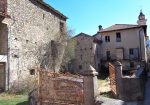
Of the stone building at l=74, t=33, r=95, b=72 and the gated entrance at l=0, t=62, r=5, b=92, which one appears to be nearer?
the gated entrance at l=0, t=62, r=5, b=92

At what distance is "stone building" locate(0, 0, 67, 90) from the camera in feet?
67.2

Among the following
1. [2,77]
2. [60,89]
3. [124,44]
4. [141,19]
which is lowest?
[60,89]

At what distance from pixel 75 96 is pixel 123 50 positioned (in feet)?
113

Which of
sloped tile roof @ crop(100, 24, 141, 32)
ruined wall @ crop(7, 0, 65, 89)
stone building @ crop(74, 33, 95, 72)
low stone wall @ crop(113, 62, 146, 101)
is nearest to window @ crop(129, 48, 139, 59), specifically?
sloped tile roof @ crop(100, 24, 141, 32)

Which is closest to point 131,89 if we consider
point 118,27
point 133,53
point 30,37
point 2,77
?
point 2,77

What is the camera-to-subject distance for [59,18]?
31297 millimetres

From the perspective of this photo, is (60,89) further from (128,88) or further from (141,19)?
(141,19)

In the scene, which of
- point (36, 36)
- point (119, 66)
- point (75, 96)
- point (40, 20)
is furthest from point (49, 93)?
point (40, 20)

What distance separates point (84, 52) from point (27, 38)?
19.1 metres

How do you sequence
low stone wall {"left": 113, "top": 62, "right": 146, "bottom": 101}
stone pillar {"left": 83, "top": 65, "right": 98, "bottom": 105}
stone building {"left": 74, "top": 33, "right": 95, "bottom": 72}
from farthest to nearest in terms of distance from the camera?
stone building {"left": 74, "top": 33, "right": 95, "bottom": 72}
low stone wall {"left": 113, "top": 62, "right": 146, "bottom": 101}
stone pillar {"left": 83, "top": 65, "right": 98, "bottom": 105}

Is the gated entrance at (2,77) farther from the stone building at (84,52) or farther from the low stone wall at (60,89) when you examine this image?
the stone building at (84,52)

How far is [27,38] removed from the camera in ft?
77.4

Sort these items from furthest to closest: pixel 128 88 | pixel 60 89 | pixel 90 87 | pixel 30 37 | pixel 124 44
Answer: pixel 124 44, pixel 30 37, pixel 128 88, pixel 60 89, pixel 90 87

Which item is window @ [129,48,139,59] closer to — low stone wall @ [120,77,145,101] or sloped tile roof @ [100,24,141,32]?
sloped tile roof @ [100,24,141,32]
